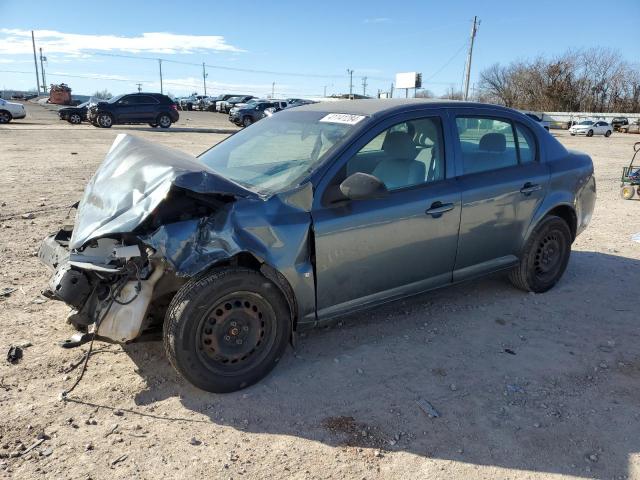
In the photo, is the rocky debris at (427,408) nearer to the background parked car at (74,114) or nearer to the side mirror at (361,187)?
the side mirror at (361,187)

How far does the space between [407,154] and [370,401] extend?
1.80 meters

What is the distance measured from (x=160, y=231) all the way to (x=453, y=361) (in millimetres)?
2149

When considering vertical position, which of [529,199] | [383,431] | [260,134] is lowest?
[383,431]


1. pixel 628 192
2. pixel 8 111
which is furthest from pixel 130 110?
pixel 628 192

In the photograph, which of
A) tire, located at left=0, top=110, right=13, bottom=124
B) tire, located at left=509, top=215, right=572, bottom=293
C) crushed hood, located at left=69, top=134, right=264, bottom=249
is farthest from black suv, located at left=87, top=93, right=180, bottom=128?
tire, located at left=509, top=215, right=572, bottom=293

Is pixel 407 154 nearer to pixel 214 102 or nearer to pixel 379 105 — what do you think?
pixel 379 105

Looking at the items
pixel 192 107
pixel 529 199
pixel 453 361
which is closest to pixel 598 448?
pixel 453 361

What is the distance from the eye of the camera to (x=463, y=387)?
328cm

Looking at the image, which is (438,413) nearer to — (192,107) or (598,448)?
(598,448)

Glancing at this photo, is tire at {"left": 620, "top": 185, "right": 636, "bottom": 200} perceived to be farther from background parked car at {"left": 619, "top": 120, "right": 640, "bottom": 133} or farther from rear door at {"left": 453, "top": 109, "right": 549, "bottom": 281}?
background parked car at {"left": 619, "top": 120, "right": 640, "bottom": 133}

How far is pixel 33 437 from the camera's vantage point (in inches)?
106

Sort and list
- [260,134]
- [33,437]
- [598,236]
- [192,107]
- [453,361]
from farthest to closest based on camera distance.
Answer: [192,107] < [598,236] < [260,134] < [453,361] < [33,437]

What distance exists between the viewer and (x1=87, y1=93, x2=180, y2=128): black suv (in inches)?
1030

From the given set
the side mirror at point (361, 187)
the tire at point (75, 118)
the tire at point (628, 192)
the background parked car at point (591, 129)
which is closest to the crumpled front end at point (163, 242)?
the side mirror at point (361, 187)
